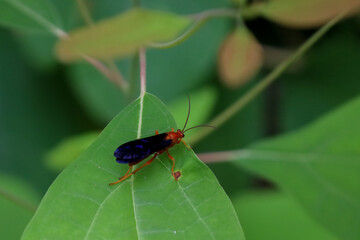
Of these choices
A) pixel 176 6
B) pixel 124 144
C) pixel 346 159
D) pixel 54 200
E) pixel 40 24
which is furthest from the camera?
pixel 176 6

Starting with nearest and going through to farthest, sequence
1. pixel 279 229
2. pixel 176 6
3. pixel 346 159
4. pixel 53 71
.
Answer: pixel 346 159 → pixel 279 229 → pixel 176 6 → pixel 53 71

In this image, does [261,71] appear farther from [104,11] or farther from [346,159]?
[346,159]

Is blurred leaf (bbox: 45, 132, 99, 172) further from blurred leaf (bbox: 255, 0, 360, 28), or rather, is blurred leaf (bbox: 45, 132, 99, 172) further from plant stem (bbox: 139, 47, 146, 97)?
blurred leaf (bbox: 255, 0, 360, 28)

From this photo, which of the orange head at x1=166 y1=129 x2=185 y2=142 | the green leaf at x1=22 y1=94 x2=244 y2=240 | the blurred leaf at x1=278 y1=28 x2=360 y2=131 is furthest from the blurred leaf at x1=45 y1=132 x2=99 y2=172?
the blurred leaf at x1=278 y1=28 x2=360 y2=131

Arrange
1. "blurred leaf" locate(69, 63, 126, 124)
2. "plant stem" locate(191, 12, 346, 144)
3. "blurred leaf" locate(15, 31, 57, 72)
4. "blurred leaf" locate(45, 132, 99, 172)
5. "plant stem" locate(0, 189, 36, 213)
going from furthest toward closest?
"blurred leaf" locate(15, 31, 57, 72), "blurred leaf" locate(69, 63, 126, 124), "blurred leaf" locate(45, 132, 99, 172), "plant stem" locate(0, 189, 36, 213), "plant stem" locate(191, 12, 346, 144)

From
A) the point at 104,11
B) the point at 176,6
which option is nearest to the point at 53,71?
the point at 104,11

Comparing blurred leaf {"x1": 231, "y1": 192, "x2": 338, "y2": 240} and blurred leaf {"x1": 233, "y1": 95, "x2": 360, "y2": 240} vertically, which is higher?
blurred leaf {"x1": 231, "y1": 192, "x2": 338, "y2": 240}

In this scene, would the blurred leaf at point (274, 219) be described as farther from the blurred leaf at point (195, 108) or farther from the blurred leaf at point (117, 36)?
the blurred leaf at point (117, 36)

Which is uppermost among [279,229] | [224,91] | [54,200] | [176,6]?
[176,6]
